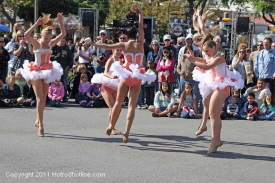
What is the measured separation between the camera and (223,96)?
917cm

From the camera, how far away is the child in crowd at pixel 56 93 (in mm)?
15164

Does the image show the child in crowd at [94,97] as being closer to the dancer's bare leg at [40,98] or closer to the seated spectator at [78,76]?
the seated spectator at [78,76]

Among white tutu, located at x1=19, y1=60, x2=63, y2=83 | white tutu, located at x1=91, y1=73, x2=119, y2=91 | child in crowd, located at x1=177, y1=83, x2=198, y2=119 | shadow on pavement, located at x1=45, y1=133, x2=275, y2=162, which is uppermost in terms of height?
white tutu, located at x1=19, y1=60, x2=63, y2=83

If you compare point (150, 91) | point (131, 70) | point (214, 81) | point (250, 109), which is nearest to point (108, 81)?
point (131, 70)

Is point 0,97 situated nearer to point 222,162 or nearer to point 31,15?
point 222,162

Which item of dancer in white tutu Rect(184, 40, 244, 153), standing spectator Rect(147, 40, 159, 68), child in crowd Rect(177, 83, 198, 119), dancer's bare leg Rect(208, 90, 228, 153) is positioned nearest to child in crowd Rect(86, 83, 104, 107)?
standing spectator Rect(147, 40, 159, 68)

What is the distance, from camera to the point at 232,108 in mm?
14219

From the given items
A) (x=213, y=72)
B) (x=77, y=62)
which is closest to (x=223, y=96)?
(x=213, y=72)

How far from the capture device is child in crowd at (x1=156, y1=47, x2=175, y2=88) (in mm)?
15078

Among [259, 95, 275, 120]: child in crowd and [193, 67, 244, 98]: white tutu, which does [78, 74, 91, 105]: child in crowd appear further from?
[193, 67, 244, 98]: white tutu

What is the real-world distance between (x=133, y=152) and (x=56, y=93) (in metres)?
6.73

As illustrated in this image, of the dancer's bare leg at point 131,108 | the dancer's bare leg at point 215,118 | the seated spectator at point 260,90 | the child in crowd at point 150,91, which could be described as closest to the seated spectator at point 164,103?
the child in crowd at point 150,91

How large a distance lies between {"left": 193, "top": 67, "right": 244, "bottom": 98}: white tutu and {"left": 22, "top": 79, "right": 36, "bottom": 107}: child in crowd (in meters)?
6.36

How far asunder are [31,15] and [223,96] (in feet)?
112
